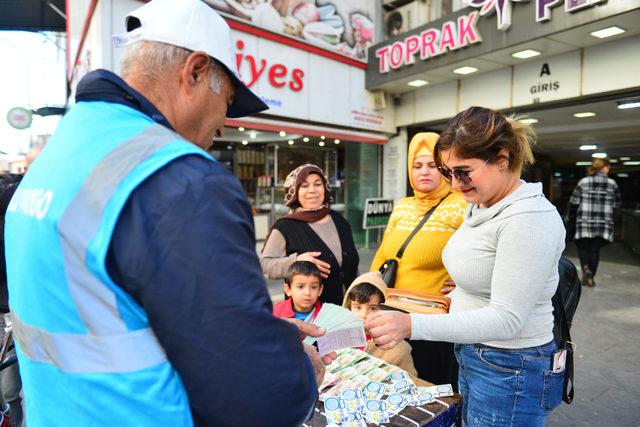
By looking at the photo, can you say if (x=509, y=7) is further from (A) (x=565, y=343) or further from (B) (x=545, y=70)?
(A) (x=565, y=343)

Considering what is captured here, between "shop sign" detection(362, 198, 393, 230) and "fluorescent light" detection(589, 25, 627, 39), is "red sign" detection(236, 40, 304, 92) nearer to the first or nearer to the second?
"shop sign" detection(362, 198, 393, 230)

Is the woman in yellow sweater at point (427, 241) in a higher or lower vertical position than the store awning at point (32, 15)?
lower

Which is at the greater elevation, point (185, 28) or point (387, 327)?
point (185, 28)

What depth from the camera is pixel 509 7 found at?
6.33 metres

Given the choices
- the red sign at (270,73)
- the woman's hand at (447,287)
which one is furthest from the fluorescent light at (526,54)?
the woman's hand at (447,287)

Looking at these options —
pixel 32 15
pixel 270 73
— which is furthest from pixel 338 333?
pixel 32 15

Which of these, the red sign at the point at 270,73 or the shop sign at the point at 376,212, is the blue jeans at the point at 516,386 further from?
the shop sign at the point at 376,212

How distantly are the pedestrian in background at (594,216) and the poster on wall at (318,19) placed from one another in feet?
17.5

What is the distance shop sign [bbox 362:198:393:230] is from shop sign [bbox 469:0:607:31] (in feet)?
14.6

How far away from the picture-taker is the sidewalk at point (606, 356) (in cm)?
305

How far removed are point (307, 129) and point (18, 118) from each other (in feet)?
32.6

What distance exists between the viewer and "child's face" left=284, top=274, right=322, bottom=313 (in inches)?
116

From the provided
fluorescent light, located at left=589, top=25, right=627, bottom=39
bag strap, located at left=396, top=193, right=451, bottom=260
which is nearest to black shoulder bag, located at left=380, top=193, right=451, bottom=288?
A: bag strap, located at left=396, top=193, right=451, bottom=260

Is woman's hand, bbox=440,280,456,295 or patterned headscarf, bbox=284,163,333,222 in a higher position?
patterned headscarf, bbox=284,163,333,222
